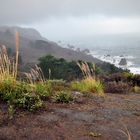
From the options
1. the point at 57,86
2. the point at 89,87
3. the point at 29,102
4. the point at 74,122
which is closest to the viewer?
the point at 74,122

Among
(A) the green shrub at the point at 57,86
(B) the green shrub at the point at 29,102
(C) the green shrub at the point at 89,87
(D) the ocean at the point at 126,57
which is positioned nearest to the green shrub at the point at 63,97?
(B) the green shrub at the point at 29,102

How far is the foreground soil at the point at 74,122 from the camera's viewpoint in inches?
254

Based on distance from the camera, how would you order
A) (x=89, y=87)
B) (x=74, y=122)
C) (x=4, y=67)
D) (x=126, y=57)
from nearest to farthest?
(x=74, y=122)
(x=4, y=67)
(x=89, y=87)
(x=126, y=57)

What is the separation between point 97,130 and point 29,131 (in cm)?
116

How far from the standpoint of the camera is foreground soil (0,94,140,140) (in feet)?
21.2

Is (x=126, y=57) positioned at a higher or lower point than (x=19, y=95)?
lower

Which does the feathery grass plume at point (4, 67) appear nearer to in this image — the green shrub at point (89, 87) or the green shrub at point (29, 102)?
the green shrub at point (29, 102)

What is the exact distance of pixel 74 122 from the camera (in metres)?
7.12

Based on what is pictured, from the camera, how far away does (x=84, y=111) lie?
7.87m

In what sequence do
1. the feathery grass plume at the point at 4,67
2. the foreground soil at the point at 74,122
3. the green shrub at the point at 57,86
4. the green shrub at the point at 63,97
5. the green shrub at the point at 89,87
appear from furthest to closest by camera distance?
Answer: the green shrub at the point at 89,87 → the green shrub at the point at 57,86 → the feathery grass plume at the point at 4,67 → the green shrub at the point at 63,97 → the foreground soil at the point at 74,122

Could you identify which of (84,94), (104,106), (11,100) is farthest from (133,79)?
(11,100)

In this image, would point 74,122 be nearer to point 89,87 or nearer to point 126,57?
point 89,87

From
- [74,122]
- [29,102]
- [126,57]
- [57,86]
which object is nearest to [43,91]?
[29,102]

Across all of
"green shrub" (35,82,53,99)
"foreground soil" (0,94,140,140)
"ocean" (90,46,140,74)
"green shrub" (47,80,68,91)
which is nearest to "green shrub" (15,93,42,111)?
"foreground soil" (0,94,140,140)
